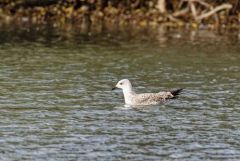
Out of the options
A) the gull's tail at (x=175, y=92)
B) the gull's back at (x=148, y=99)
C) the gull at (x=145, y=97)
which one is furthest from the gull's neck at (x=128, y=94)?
the gull's tail at (x=175, y=92)

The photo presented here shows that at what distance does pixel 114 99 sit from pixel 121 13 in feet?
72.2

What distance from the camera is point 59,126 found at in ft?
75.2

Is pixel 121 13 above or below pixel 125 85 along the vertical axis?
above

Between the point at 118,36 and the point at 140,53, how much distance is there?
225 inches

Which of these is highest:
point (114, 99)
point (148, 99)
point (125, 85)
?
point (125, 85)

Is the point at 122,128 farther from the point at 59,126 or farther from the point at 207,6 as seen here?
the point at 207,6

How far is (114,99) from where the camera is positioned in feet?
88.3

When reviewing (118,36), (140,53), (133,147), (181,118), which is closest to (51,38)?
(118,36)

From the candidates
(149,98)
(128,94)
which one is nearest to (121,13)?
(128,94)

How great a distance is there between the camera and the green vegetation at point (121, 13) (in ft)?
150

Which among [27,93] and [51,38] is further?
[51,38]

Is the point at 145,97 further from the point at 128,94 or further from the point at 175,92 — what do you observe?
the point at 175,92

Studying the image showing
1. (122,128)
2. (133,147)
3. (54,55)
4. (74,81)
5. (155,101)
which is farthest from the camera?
(54,55)

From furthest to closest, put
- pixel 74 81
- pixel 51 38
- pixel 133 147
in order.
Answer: pixel 51 38, pixel 74 81, pixel 133 147
